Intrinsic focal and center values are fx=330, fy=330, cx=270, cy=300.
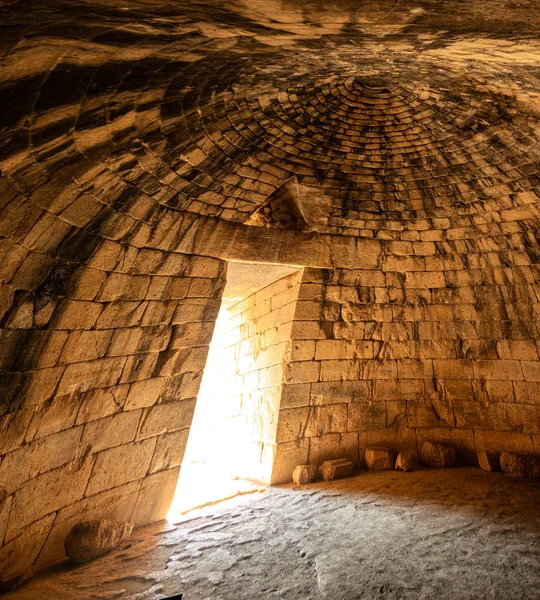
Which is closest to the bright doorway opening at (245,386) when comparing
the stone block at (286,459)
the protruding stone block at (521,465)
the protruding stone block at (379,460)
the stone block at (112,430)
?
the stone block at (286,459)

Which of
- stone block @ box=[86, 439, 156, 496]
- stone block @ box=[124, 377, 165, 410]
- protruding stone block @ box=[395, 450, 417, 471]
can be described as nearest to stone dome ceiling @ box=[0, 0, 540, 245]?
stone block @ box=[124, 377, 165, 410]

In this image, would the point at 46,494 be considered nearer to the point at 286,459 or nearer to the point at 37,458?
the point at 37,458

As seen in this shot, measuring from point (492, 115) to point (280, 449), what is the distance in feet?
14.7

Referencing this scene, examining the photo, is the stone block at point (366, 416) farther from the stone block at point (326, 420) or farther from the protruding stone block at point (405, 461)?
the protruding stone block at point (405, 461)

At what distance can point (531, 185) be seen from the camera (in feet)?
12.5

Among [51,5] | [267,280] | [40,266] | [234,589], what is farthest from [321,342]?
[51,5]

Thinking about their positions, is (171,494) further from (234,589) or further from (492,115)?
(492,115)

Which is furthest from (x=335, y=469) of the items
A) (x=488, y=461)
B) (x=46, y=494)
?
(x=46, y=494)

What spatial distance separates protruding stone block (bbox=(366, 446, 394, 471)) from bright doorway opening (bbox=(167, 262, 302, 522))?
139 cm

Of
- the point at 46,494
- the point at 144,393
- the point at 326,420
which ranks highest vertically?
the point at 144,393

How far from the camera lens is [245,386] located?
542 centimetres

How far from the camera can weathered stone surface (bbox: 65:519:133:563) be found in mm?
2811

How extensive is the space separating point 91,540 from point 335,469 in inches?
112

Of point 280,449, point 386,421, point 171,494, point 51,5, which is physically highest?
point 51,5
